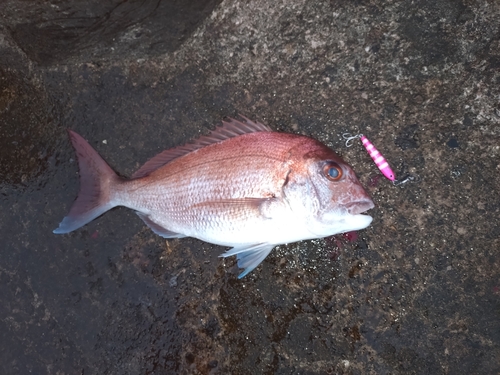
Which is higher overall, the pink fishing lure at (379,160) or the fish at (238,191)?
the fish at (238,191)

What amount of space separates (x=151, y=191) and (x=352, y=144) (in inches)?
46.4

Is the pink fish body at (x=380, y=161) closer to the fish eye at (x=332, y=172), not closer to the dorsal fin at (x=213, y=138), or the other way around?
the fish eye at (x=332, y=172)

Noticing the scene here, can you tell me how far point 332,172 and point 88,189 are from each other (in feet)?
4.65

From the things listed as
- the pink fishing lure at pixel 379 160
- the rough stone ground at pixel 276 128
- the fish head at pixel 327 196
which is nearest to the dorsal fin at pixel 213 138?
the rough stone ground at pixel 276 128

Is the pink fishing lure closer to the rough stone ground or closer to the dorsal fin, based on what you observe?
the rough stone ground

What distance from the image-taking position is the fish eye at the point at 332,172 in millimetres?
1896

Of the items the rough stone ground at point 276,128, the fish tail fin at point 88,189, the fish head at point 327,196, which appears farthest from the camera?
the fish tail fin at point 88,189

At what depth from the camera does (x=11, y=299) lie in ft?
8.11

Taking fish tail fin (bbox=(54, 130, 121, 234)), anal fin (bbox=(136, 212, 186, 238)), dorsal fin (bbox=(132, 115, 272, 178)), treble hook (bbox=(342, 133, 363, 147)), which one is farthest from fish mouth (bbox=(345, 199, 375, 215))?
fish tail fin (bbox=(54, 130, 121, 234))

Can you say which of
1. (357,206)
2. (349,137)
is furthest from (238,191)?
(349,137)

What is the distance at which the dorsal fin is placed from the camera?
2.12 metres

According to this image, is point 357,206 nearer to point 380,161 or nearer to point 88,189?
point 380,161

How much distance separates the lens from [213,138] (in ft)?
7.05

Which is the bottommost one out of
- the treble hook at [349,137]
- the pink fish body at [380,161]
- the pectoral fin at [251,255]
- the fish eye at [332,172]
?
the pectoral fin at [251,255]
